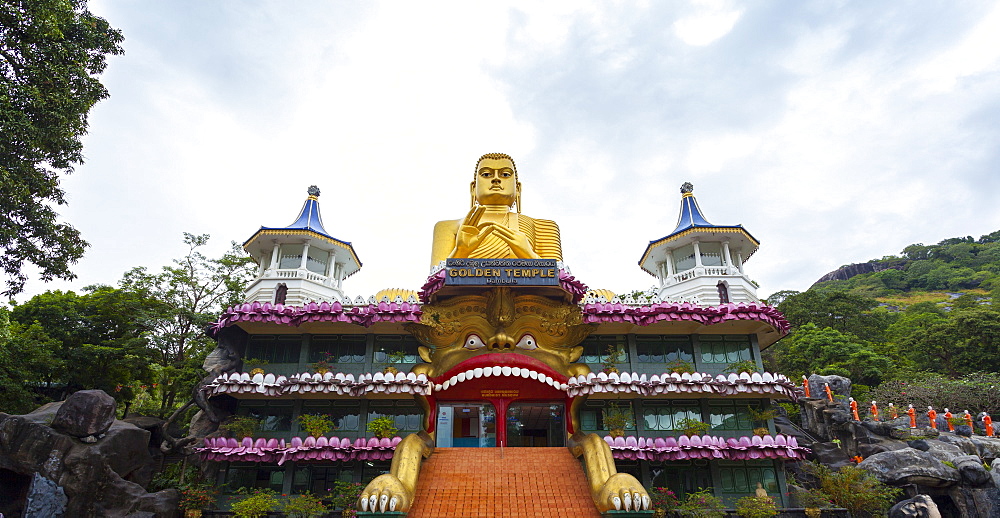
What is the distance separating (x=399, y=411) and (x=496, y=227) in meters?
7.05

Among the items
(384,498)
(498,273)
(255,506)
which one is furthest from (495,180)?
(255,506)

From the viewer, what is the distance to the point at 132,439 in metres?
15.5

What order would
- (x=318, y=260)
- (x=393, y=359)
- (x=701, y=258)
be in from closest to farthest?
(x=393, y=359), (x=701, y=258), (x=318, y=260)

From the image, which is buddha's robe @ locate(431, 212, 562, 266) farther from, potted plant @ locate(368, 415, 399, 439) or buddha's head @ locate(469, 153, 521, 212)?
potted plant @ locate(368, 415, 399, 439)

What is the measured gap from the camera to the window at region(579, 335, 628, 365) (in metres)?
18.8

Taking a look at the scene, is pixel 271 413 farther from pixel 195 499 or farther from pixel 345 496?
pixel 345 496

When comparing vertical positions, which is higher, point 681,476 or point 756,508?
point 681,476

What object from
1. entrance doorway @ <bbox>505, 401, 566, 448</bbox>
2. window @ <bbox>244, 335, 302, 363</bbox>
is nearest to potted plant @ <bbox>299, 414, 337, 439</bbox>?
window @ <bbox>244, 335, 302, 363</bbox>

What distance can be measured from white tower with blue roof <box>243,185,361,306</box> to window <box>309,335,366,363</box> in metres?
9.20

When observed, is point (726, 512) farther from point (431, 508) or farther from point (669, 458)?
point (431, 508)

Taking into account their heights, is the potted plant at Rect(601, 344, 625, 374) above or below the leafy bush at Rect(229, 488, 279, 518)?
above

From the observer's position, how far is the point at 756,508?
1456 centimetres

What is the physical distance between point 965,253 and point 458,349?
10522 cm

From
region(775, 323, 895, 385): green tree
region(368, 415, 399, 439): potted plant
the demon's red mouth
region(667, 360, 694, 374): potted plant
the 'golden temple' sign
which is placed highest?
region(775, 323, 895, 385): green tree
